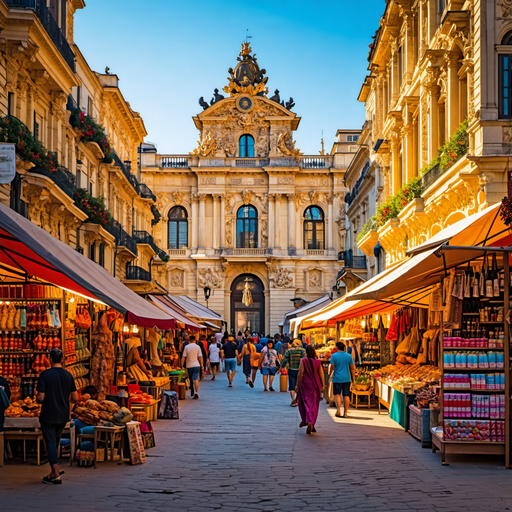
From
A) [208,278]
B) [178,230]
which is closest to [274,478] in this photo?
[208,278]

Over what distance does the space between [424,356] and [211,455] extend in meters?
7.42

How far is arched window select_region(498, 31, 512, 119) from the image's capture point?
1738 centimetres

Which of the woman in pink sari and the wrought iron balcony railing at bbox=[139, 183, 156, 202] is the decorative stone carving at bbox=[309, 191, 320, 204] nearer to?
the wrought iron balcony railing at bbox=[139, 183, 156, 202]

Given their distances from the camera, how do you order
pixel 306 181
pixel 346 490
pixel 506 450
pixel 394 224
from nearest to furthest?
pixel 346 490 → pixel 506 450 → pixel 394 224 → pixel 306 181

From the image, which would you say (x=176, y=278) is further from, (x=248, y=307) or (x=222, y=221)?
(x=248, y=307)

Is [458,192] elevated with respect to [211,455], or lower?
elevated

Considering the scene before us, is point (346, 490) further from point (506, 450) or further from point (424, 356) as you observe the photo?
point (424, 356)

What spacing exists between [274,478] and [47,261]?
3.91 m

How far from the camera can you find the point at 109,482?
9.45 meters

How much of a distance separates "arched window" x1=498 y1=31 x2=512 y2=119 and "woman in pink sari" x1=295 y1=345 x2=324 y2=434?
709 centimetres

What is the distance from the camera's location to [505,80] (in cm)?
1755

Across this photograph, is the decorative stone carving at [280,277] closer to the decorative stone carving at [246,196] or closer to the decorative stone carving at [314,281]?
the decorative stone carving at [314,281]

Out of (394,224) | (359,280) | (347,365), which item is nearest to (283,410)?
(347,365)

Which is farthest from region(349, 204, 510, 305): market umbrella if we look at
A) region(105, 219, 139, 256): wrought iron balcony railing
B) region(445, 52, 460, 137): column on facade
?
region(105, 219, 139, 256): wrought iron balcony railing
